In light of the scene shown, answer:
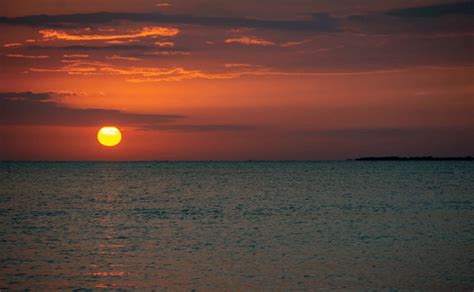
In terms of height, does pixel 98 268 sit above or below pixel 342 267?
above

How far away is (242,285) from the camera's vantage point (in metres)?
27.3

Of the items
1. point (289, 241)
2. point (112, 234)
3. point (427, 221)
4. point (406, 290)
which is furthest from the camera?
point (427, 221)

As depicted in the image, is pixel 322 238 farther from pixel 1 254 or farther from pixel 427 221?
pixel 1 254

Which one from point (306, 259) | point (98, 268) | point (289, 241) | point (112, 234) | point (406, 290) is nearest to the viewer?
point (406, 290)

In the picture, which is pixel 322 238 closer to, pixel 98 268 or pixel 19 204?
pixel 98 268

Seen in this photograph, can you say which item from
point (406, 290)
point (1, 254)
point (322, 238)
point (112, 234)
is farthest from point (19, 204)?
point (406, 290)

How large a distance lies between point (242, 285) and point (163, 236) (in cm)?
1553

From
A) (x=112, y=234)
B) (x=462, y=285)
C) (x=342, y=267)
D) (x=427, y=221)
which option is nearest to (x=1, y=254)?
(x=112, y=234)

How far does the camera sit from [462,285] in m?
26.8

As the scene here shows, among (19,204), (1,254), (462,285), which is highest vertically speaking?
(19,204)

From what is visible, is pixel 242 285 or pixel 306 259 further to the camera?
pixel 306 259

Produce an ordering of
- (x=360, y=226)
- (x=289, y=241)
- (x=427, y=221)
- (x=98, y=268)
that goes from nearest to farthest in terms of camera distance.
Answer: (x=98, y=268)
(x=289, y=241)
(x=360, y=226)
(x=427, y=221)

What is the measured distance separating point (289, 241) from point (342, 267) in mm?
8870

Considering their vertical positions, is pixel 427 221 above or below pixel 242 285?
above
